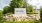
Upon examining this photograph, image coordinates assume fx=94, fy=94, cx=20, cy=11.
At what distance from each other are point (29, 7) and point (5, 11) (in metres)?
0.28

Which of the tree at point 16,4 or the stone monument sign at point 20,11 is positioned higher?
the tree at point 16,4

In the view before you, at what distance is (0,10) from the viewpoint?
1.06m

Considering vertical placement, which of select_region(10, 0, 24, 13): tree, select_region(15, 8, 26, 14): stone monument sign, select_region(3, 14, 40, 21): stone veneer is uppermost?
select_region(10, 0, 24, 13): tree

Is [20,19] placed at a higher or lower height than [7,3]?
lower

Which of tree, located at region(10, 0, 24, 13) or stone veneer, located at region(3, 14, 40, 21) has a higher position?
tree, located at region(10, 0, 24, 13)

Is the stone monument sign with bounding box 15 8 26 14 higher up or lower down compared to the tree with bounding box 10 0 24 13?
lower down

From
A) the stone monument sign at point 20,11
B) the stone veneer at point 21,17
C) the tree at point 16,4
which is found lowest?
the stone veneer at point 21,17

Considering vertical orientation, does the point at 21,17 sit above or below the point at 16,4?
below

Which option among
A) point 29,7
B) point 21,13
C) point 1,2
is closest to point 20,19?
point 21,13

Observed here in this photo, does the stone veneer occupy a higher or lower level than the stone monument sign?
lower

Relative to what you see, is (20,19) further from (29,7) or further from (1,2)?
(1,2)

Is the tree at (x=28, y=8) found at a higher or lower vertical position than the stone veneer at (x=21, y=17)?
higher

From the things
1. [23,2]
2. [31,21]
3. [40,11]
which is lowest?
[31,21]

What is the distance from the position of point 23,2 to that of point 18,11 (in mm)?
119
